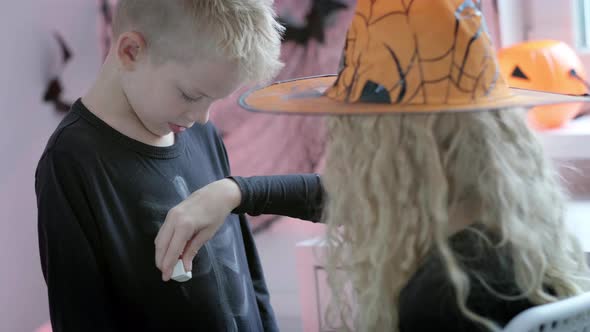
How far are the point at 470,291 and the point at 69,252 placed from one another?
0.44 m

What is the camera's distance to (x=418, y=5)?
686 mm

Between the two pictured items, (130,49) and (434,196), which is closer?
(434,196)

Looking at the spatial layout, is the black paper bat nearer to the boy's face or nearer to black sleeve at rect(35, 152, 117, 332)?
the boy's face

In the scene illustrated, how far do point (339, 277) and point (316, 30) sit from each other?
2.59 ft

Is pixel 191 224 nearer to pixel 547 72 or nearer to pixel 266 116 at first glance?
pixel 266 116

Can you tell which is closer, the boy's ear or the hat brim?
the hat brim

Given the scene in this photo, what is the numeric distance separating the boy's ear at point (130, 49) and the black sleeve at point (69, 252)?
0.44 ft

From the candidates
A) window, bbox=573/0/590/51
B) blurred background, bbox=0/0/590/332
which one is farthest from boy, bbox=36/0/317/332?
window, bbox=573/0/590/51

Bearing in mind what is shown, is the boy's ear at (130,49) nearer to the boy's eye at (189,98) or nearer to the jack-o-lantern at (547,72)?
the boy's eye at (189,98)

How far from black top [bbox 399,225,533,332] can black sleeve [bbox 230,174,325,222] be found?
312mm

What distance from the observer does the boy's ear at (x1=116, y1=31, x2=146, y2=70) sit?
35.8 inches

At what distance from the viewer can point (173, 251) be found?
2.85 ft

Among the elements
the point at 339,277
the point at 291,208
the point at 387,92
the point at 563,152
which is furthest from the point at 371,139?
the point at 563,152

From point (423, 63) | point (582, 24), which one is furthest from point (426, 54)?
point (582, 24)
